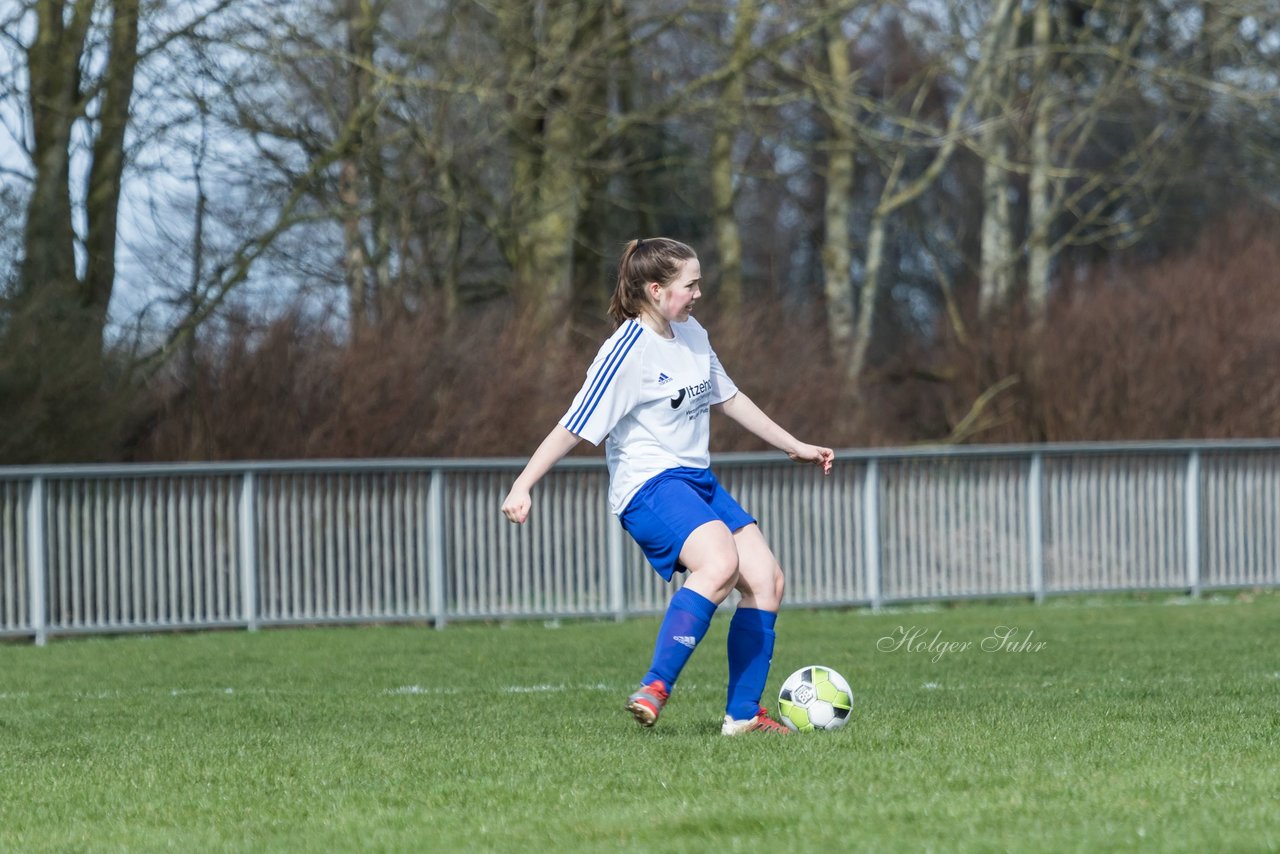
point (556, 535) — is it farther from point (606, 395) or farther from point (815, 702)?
point (606, 395)

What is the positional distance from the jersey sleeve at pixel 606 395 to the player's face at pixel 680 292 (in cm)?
23

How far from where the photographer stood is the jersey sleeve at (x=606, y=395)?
269 inches

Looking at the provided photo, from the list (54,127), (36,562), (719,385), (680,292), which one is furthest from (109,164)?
(680,292)

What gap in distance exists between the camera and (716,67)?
24516 millimetres

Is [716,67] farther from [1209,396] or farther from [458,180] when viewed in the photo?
[1209,396]

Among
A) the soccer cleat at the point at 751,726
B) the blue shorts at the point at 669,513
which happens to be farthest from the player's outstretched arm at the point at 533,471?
the soccer cleat at the point at 751,726

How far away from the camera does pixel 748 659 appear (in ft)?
23.2

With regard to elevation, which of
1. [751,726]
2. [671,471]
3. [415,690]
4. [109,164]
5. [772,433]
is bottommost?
[415,690]

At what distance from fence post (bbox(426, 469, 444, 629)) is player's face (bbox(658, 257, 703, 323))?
905 centimetres

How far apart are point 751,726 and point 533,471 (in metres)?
1.30

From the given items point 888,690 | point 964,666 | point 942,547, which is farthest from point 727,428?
point 888,690

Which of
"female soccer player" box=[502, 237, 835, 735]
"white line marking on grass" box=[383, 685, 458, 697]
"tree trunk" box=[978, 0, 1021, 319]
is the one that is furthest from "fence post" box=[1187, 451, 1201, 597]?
"female soccer player" box=[502, 237, 835, 735]

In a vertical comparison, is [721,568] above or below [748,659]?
above

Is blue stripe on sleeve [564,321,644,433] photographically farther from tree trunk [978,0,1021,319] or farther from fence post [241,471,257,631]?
tree trunk [978,0,1021,319]
